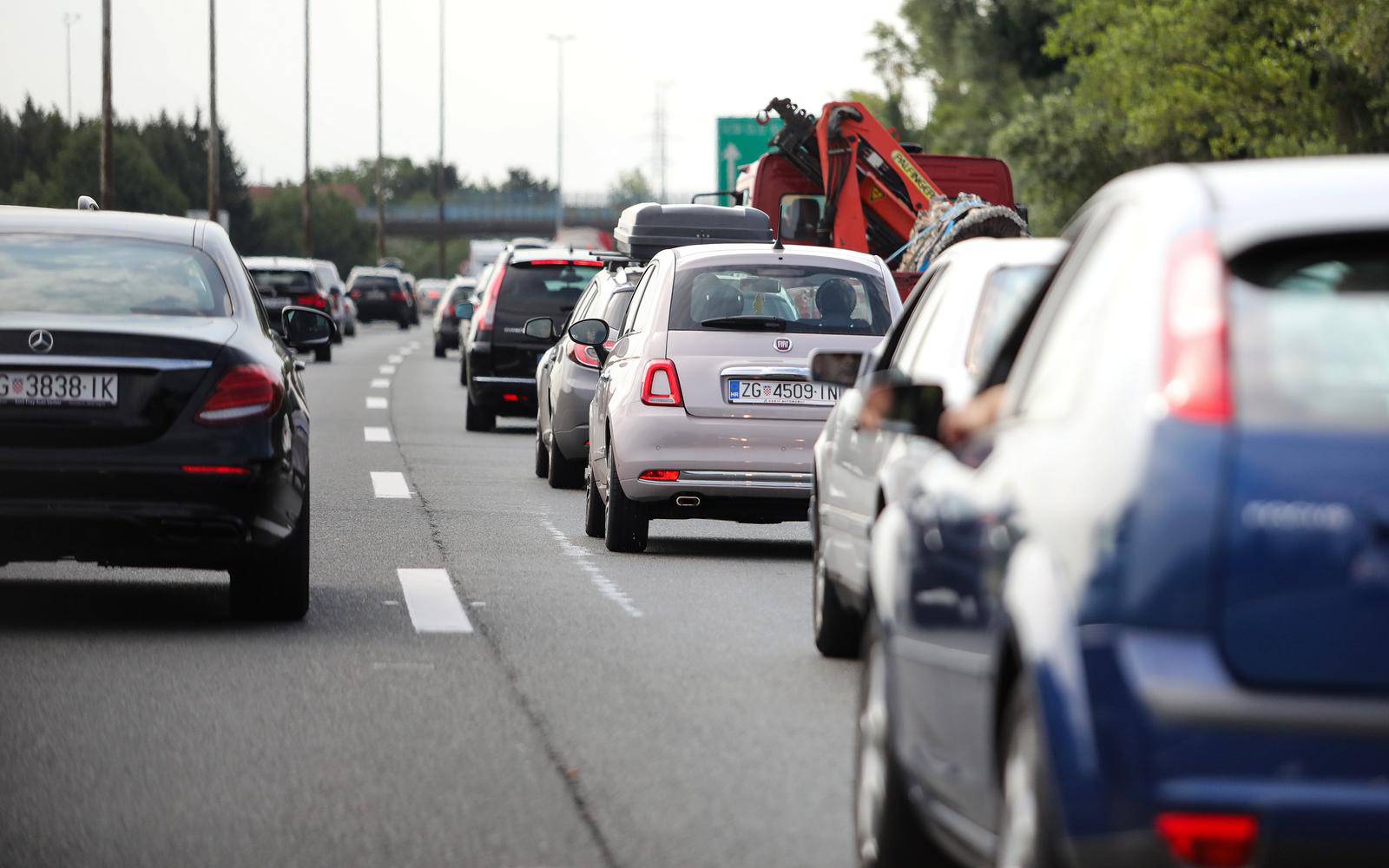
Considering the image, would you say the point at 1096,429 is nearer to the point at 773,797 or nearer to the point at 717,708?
the point at 773,797

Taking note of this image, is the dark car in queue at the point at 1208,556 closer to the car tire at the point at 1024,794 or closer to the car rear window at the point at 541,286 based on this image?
the car tire at the point at 1024,794

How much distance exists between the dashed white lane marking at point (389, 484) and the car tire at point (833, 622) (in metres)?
7.60

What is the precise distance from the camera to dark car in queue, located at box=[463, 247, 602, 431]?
23.0 metres

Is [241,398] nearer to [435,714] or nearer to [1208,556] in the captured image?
[435,714]

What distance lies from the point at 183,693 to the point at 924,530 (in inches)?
147

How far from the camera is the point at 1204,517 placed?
11.7ft

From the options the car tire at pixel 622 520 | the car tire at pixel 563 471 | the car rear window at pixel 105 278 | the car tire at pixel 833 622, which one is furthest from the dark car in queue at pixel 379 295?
the car tire at pixel 833 622

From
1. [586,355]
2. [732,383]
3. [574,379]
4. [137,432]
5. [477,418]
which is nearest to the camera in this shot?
[137,432]

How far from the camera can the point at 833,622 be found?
8930mm

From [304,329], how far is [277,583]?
7.02ft

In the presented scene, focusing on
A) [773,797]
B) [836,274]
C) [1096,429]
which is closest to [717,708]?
[773,797]

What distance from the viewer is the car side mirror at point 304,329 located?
37.0 feet

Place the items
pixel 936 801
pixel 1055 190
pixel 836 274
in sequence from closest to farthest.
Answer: pixel 936 801 < pixel 836 274 < pixel 1055 190

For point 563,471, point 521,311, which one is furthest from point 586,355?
point 521,311
